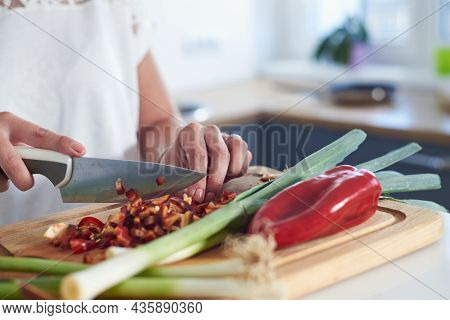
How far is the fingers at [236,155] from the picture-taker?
965 millimetres

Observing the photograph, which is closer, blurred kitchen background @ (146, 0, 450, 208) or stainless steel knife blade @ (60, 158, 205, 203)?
stainless steel knife blade @ (60, 158, 205, 203)

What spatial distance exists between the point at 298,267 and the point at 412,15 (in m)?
1.96

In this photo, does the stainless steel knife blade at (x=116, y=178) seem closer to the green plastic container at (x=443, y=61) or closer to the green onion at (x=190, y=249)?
the green onion at (x=190, y=249)

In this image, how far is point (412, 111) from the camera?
197cm

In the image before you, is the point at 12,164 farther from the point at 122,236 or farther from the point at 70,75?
the point at 70,75

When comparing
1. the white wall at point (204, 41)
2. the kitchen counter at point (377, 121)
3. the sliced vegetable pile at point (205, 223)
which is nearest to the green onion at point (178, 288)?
the sliced vegetable pile at point (205, 223)

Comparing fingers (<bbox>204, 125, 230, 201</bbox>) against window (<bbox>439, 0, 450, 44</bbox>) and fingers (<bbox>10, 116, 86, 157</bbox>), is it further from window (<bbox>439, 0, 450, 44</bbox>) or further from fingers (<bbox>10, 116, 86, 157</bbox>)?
window (<bbox>439, 0, 450, 44</bbox>)

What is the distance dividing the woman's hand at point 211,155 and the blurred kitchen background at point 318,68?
32.7 inches

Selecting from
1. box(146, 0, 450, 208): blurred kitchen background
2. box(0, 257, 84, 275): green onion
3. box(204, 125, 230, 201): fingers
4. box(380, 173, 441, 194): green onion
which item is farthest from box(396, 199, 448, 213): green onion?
box(146, 0, 450, 208): blurred kitchen background

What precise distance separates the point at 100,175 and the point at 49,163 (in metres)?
0.07

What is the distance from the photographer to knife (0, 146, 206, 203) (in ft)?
2.86

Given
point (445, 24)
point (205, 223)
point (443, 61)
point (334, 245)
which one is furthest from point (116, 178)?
point (445, 24)

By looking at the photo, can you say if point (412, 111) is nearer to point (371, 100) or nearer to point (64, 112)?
point (371, 100)
